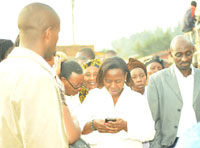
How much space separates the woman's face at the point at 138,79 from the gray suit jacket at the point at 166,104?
0.88 m

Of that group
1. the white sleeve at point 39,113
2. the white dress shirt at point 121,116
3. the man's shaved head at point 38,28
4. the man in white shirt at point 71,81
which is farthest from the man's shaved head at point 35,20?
the man in white shirt at point 71,81

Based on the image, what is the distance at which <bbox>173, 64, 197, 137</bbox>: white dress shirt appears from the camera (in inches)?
167

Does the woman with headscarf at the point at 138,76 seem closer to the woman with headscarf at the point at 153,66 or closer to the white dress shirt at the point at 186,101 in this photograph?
the woman with headscarf at the point at 153,66

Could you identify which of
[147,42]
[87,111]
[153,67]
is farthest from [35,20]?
[147,42]

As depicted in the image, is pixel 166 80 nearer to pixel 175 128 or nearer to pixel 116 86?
pixel 175 128

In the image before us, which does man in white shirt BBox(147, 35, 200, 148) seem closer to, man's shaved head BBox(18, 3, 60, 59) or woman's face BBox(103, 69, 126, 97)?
woman's face BBox(103, 69, 126, 97)

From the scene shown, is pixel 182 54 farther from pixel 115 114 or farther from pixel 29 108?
pixel 29 108

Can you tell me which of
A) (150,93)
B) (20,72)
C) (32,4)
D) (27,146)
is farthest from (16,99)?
(150,93)

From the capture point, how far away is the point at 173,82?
→ 4434 millimetres

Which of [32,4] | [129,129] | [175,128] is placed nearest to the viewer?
[32,4]

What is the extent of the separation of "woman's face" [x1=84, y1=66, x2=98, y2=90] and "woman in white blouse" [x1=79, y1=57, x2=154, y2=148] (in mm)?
1225

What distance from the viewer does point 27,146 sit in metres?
1.75

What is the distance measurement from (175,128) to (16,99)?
3001 millimetres

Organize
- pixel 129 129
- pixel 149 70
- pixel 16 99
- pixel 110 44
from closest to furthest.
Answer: pixel 16 99 → pixel 129 129 → pixel 149 70 → pixel 110 44
